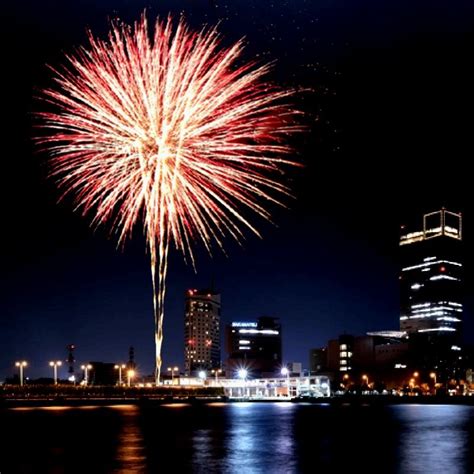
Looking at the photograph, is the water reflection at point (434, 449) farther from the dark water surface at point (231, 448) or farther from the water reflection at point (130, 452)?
the water reflection at point (130, 452)

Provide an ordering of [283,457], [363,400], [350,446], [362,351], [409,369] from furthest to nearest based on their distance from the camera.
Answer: [362,351], [409,369], [363,400], [350,446], [283,457]

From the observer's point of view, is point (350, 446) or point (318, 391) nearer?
point (350, 446)

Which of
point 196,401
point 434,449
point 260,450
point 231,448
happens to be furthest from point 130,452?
point 196,401

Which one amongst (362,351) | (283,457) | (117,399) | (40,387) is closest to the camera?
(283,457)

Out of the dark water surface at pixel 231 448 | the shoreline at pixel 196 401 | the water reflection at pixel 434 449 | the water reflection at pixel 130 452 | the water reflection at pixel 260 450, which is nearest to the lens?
the water reflection at pixel 130 452

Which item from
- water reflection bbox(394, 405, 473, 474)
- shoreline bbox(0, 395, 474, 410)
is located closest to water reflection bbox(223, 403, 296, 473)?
water reflection bbox(394, 405, 473, 474)

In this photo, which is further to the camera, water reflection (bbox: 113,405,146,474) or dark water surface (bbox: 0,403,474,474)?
dark water surface (bbox: 0,403,474,474)

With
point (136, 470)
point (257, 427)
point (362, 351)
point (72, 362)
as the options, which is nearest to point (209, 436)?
point (257, 427)

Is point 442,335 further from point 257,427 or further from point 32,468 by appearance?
point 32,468

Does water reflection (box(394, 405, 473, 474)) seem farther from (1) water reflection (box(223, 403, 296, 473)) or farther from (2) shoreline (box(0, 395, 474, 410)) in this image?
(2) shoreline (box(0, 395, 474, 410))

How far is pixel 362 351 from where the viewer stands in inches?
7362

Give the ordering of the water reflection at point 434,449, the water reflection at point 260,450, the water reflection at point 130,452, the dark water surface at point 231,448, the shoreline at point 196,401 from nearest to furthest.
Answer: the water reflection at point 130,452
the dark water surface at point 231,448
the water reflection at point 260,450
the water reflection at point 434,449
the shoreline at point 196,401

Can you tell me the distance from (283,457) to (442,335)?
572 ft

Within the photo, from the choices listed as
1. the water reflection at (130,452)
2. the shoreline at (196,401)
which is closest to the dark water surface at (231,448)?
the water reflection at (130,452)
